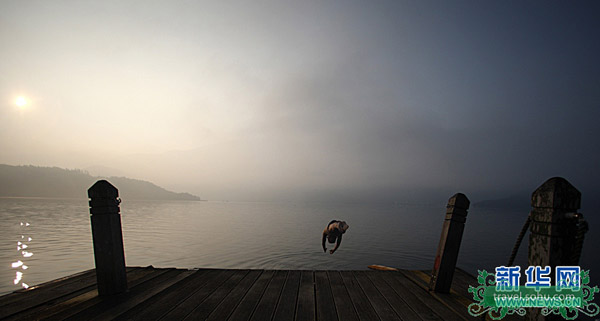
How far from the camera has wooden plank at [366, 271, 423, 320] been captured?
3.75 m

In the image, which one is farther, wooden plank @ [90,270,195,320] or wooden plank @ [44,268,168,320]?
wooden plank @ [90,270,195,320]

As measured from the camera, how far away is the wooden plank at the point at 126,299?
12.1 feet

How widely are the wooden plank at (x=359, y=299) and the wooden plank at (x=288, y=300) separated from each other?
3.09 feet

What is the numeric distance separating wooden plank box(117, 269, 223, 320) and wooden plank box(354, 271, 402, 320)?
3.02 meters

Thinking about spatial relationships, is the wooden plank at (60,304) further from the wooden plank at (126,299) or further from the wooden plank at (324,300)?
the wooden plank at (324,300)

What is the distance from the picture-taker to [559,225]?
103 inches

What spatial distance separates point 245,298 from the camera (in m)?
4.39

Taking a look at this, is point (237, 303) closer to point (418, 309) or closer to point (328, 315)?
point (328, 315)

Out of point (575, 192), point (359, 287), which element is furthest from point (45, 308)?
point (575, 192)

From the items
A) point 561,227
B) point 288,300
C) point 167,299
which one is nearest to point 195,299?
point 167,299

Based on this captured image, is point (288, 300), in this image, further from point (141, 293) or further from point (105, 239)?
point (105, 239)

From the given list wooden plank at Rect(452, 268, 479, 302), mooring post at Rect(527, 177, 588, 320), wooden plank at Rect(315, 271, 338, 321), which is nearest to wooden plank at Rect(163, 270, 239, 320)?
wooden plank at Rect(315, 271, 338, 321)

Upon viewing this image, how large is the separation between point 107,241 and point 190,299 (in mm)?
1683

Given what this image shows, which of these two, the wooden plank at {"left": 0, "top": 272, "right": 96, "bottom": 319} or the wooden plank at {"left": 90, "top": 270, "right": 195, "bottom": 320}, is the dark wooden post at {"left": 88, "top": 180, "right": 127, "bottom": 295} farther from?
the wooden plank at {"left": 0, "top": 272, "right": 96, "bottom": 319}
